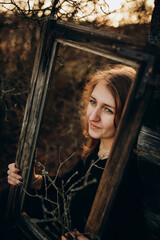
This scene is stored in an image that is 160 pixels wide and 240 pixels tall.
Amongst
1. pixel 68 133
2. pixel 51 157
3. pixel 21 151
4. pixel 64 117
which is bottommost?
pixel 51 157

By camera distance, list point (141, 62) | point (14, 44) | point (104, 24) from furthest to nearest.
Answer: point (14, 44), point (104, 24), point (141, 62)

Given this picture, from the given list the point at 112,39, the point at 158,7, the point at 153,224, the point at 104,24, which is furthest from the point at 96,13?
the point at 153,224

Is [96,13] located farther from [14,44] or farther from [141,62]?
[14,44]

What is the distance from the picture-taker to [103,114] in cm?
119

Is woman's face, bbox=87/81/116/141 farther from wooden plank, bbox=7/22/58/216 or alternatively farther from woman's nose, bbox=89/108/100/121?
wooden plank, bbox=7/22/58/216

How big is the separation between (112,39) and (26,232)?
1470mm

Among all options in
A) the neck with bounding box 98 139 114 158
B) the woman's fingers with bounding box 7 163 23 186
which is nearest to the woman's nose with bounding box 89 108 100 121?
the neck with bounding box 98 139 114 158

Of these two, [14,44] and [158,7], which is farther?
[14,44]

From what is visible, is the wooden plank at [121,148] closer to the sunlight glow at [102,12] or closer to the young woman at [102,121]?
the young woman at [102,121]

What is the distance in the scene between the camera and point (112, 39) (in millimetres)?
812

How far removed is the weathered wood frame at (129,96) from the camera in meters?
0.74

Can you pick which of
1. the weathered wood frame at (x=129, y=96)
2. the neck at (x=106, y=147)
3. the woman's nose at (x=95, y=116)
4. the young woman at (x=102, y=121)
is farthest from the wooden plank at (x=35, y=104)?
the neck at (x=106, y=147)

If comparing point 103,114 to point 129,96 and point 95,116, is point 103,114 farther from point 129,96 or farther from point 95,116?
point 129,96

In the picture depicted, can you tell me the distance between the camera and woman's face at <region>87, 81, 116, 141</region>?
1.17m
